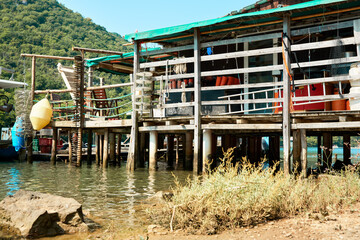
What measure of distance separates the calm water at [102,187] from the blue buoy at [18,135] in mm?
5038

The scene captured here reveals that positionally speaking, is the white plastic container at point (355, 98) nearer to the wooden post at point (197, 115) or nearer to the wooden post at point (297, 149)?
the wooden post at point (297, 149)

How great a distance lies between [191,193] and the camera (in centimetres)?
592

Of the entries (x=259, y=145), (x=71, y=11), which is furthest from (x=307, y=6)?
(x=71, y=11)

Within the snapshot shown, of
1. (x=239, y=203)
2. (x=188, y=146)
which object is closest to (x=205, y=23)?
(x=188, y=146)

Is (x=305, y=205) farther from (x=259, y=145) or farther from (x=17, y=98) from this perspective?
(x=17, y=98)

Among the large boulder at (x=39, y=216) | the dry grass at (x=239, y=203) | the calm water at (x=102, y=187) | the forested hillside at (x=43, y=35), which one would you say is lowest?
the calm water at (x=102, y=187)

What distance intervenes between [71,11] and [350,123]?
91.4 metres

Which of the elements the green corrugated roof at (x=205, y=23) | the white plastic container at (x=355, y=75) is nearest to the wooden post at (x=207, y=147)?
the green corrugated roof at (x=205, y=23)

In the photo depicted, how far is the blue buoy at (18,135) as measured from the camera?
1977cm

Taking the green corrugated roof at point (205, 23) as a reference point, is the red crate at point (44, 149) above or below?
below

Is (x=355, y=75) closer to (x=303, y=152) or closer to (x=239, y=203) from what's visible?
(x=303, y=152)

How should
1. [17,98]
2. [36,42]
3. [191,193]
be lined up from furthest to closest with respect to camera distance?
[36,42], [17,98], [191,193]

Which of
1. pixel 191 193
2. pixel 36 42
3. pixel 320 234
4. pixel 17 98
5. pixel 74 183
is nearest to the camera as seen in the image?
pixel 320 234

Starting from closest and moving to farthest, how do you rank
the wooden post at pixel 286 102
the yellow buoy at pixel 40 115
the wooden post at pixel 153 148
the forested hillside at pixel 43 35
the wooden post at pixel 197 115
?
1. the wooden post at pixel 286 102
2. the wooden post at pixel 197 115
3. the wooden post at pixel 153 148
4. the yellow buoy at pixel 40 115
5. the forested hillside at pixel 43 35
